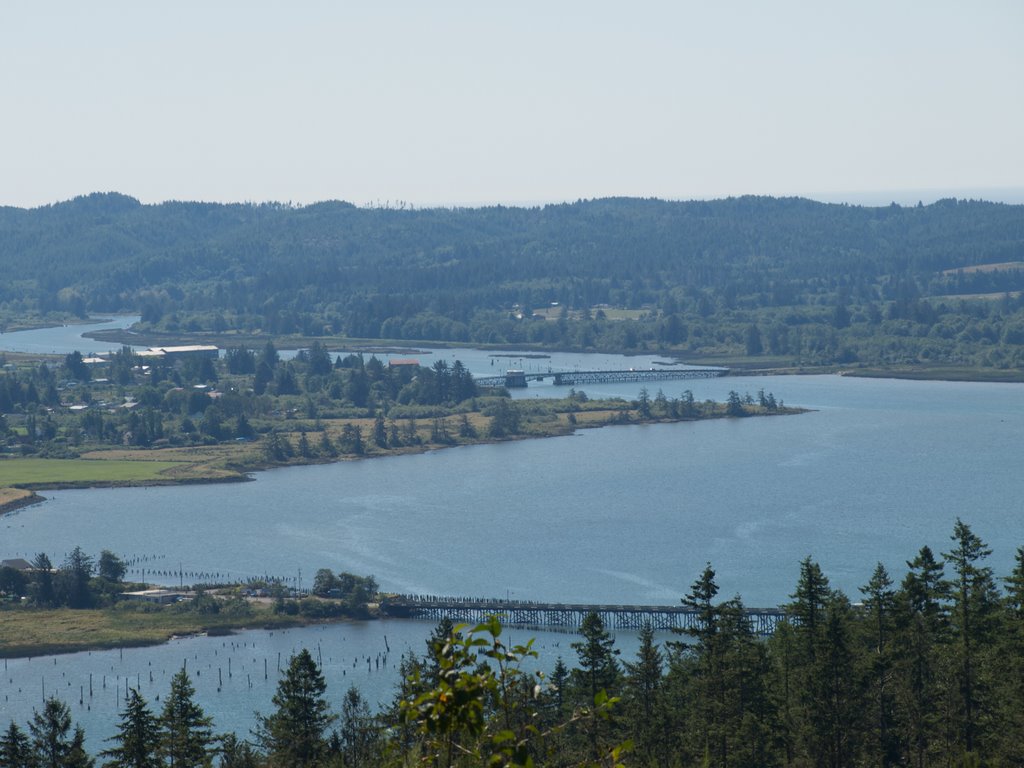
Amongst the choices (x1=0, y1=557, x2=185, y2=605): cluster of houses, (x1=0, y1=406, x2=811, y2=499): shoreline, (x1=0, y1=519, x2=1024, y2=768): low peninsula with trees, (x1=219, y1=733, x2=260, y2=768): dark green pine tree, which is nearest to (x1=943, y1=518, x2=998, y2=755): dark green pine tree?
(x1=0, y1=519, x2=1024, y2=768): low peninsula with trees

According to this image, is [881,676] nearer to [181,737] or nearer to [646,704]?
[646,704]

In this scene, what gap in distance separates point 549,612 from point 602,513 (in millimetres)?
12333

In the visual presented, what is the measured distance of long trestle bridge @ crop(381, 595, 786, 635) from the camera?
32625mm

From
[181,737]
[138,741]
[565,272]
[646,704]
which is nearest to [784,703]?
[646,704]

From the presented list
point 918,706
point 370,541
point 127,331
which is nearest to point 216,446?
point 370,541

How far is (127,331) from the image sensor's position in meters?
116

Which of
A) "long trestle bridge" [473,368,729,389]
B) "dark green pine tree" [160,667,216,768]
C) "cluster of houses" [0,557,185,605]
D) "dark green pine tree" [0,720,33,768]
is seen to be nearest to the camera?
"dark green pine tree" [160,667,216,768]

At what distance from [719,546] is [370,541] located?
9.00 m

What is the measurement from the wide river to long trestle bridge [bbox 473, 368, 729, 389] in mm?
15153

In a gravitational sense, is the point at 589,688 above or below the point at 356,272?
below

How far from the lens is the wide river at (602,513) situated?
37.6 meters

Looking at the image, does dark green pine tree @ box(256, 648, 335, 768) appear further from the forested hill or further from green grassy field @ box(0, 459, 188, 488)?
the forested hill

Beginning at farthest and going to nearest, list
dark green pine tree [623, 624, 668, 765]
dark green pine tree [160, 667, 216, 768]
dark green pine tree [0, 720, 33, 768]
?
dark green pine tree [623, 624, 668, 765] → dark green pine tree [0, 720, 33, 768] → dark green pine tree [160, 667, 216, 768]

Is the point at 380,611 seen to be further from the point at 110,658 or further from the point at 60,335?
the point at 60,335
